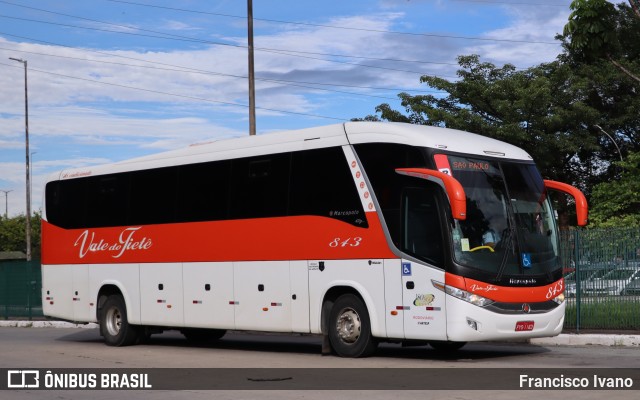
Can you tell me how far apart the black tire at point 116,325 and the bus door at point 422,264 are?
7648mm

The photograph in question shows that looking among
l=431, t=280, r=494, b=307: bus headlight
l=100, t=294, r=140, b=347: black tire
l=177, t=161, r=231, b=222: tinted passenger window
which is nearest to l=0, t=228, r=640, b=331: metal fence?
l=431, t=280, r=494, b=307: bus headlight

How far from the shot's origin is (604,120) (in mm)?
53219

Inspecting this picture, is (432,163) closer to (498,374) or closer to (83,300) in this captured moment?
(498,374)

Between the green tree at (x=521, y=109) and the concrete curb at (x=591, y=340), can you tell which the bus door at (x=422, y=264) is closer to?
the concrete curb at (x=591, y=340)

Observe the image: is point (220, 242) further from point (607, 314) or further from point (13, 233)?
point (13, 233)

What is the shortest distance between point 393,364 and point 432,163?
308 centimetres

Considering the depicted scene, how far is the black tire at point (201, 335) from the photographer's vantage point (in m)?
21.7

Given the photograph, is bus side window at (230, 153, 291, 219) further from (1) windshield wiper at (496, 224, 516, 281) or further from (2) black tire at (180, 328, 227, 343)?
(2) black tire at (180, 328, 227, 343)

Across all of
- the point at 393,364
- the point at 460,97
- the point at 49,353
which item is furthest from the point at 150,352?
the point at 460,97

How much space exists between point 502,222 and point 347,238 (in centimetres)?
251

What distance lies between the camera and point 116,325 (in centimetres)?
2125

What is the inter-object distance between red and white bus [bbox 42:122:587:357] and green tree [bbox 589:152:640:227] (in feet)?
102

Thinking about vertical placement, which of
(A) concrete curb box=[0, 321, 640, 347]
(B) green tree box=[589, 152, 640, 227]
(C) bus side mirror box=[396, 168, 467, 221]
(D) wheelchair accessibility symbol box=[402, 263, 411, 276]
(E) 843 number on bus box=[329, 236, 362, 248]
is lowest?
(A) concrete curb box=[0, 321, 640, 347]

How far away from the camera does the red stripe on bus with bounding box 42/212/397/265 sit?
16.2m
